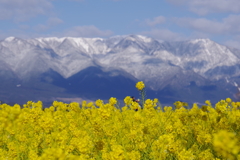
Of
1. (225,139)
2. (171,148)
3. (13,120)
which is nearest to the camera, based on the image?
(225,139)

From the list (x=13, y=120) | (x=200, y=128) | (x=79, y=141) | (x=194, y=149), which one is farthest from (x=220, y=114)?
(x=13, y=120)

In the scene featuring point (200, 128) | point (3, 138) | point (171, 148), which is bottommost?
point (3, 138)

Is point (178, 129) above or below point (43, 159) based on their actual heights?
above

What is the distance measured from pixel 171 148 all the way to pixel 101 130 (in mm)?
1609

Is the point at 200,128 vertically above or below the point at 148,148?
above

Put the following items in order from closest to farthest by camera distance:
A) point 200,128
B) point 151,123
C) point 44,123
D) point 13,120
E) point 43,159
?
point 43,159 < point 13,120 < point 44,123 < point 200,128 < point 151,123

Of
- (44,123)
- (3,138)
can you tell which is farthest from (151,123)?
(3,138)

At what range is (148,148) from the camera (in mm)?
5219

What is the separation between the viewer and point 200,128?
5.93 m

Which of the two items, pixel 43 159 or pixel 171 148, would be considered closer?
pixel 43 159

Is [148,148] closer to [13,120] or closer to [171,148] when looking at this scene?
[171,148]

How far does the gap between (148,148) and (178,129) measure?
112cm

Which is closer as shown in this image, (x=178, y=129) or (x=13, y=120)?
(x=13, y=120)

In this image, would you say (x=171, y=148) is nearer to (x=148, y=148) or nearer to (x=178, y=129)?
(x=148, y=148)
